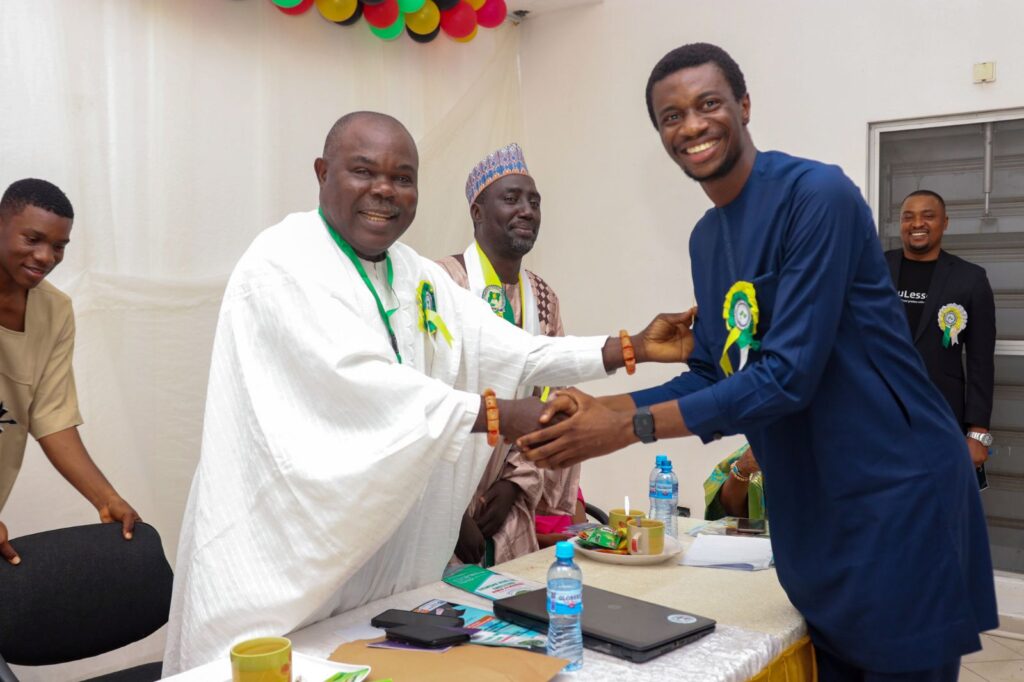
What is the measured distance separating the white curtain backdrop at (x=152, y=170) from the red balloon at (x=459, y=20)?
0.69m

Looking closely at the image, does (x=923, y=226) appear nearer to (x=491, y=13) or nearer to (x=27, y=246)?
(x=491, y=13)

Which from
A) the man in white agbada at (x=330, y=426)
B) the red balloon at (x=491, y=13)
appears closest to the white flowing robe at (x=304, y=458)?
the man in white agbada at (x=330, y=426)

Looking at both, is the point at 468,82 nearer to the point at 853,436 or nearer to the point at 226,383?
the point at 226,383

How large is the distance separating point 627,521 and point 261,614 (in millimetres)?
1088

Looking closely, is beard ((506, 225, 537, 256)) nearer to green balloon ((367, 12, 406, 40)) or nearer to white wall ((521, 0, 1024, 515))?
green balloon ((367, 12, 406, 40))

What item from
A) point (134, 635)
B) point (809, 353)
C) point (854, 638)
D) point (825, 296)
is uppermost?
point (825, 296)

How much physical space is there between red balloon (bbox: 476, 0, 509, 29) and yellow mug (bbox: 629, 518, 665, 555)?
14.1ft

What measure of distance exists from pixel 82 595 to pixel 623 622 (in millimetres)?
1549

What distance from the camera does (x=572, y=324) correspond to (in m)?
6.63

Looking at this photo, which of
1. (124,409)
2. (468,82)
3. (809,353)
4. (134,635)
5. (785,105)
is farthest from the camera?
(468,82)

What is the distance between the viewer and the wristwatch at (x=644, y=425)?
6.75ft

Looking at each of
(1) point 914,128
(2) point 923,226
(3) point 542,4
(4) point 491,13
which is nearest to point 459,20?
(4) point 491,13

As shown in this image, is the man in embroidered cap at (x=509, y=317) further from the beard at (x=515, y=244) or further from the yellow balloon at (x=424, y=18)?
the yellow balloon at (x=424, y=18)

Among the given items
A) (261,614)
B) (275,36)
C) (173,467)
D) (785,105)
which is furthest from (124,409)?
(785,105)
